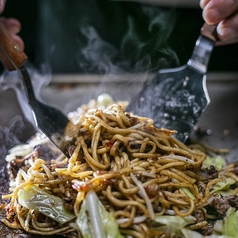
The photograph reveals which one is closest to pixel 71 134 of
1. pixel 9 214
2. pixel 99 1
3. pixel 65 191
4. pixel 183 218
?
pixel 65 191

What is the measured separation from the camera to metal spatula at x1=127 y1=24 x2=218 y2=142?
4504 mm

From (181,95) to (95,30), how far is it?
2848 mm

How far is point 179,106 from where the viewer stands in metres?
4.65

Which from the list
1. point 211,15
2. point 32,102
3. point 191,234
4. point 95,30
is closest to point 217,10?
point 211,15

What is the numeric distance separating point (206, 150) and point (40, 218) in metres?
2.12

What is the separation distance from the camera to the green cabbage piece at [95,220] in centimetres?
314

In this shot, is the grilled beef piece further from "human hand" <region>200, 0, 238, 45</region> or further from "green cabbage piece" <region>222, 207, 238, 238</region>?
"human hand" <region>200, 0, 238, 45</region>

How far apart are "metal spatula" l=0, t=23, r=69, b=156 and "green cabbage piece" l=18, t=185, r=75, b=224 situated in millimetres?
558

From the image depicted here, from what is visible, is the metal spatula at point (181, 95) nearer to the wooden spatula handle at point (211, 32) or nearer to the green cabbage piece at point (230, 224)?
the wooden spatula handle at point (211, 32)

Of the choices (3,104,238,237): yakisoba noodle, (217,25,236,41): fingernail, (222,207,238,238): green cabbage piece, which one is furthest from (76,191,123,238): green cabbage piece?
(217,25,236,41): fingernail

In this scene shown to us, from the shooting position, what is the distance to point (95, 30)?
7.02 metres

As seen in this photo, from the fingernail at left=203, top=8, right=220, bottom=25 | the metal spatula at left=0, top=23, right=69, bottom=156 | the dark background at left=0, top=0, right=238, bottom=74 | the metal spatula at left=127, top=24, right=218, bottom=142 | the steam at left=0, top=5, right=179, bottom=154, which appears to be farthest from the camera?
the dark background at left=0, top=0, right=238, bottom=74

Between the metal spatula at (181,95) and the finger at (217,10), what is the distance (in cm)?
33

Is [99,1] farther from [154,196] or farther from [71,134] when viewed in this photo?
[154,196]
